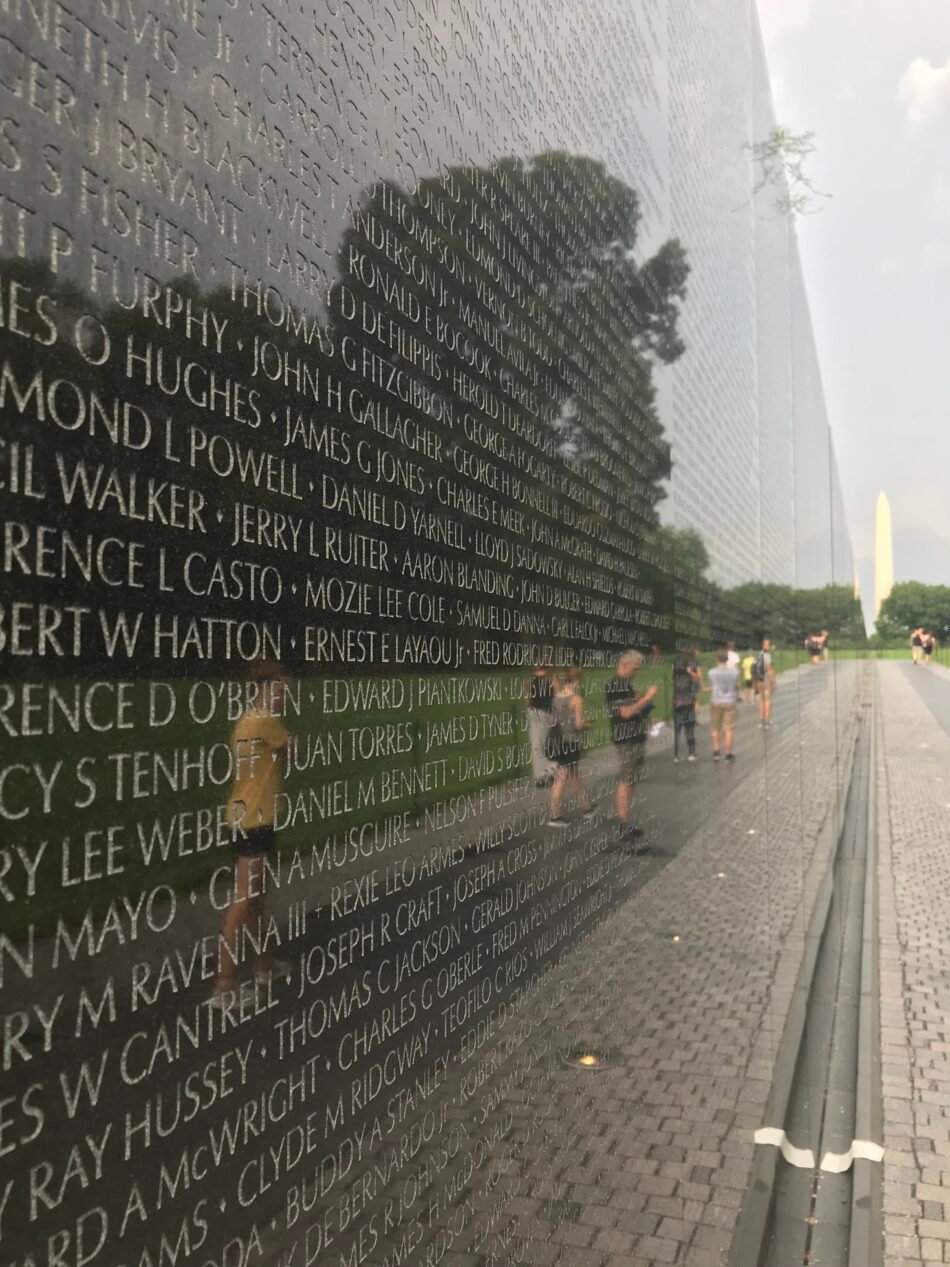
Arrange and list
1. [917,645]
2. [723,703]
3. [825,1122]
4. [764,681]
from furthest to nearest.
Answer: [917,645] → [764,681] → [825,1122] → [723,703]

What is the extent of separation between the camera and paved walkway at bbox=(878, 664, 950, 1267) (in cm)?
358

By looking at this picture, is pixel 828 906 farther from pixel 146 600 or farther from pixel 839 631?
pixel 839 631

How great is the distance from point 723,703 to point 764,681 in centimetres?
166

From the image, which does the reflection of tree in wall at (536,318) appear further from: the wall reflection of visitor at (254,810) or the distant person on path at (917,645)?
the distant person on path at (917,645)

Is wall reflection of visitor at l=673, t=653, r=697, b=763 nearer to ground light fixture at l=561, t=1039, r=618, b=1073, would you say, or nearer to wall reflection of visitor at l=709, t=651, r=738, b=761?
wall reflection of visitor at l=709, t=651, r=738, b=761

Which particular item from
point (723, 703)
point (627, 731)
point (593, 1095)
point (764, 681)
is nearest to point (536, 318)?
point (627, 731)

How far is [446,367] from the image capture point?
1.56 metres

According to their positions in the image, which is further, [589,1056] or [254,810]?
[589,1056]

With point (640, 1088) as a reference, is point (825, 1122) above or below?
below

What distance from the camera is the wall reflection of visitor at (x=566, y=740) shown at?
2.05m

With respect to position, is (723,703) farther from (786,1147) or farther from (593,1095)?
(593,1095)

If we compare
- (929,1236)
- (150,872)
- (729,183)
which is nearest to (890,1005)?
(929,1236)

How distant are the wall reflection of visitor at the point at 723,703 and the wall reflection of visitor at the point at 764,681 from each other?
0.79 metres

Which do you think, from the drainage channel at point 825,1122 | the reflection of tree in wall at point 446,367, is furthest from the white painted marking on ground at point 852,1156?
the reflection of tree in wall at point 446,367
